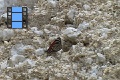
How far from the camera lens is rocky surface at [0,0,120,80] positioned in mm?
1784

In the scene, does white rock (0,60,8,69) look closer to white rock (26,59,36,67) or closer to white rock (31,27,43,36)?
white rock (26,59,36,67)

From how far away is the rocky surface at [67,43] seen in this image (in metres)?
1.78

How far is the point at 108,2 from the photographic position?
Answer: 7.07ft

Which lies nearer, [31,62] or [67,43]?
[31,62]

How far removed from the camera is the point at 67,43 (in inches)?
77.8

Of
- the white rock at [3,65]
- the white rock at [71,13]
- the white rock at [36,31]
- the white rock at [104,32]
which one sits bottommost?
the white rock at [3,65]

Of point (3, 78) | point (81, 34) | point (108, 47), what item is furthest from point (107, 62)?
point (3, 78)

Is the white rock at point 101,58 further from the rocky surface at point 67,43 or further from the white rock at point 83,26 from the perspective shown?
the white rock at point 83,26

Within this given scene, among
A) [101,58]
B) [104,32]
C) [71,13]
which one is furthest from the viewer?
[71,13]

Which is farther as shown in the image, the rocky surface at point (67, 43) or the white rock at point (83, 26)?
the white rock at point (83, 26)

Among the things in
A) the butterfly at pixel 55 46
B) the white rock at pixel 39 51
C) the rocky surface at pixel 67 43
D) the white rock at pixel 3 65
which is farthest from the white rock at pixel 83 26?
the white rock at pixel 3 65

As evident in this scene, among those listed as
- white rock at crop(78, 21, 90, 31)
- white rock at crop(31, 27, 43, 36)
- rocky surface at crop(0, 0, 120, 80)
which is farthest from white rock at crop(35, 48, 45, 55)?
white rock at crop(78, 21, 90, 31)

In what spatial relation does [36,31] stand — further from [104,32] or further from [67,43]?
[104,32]

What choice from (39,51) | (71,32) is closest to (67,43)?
(71,32)
